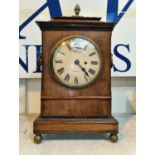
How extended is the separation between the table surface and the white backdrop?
13.1 inches

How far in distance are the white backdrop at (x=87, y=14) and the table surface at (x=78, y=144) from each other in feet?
1.09

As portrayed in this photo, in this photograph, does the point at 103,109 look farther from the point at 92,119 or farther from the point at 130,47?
the point at 130,47

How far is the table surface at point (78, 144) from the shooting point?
2.64 ft

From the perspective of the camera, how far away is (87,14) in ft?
4.06

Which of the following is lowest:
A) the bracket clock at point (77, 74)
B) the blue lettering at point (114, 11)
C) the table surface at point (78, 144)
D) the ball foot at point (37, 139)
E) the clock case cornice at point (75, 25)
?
the table surface at point (78, 144)

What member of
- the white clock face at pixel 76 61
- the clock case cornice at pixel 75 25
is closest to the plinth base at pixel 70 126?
the white clock face at pixel 76 61

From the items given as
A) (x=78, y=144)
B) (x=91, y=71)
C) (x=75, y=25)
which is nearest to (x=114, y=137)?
(x=78, y=144)

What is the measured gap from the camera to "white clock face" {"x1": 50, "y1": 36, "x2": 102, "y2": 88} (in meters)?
0.89

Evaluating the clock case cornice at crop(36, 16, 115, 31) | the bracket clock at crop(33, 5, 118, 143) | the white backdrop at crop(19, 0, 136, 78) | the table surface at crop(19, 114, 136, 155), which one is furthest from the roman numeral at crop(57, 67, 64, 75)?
the white backdrop at crop(19, 0, 136, 78)

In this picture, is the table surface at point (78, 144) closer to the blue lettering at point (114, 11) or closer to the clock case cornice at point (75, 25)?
the clock case cornice at point (75, 25)

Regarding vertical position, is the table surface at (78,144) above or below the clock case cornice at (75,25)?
below

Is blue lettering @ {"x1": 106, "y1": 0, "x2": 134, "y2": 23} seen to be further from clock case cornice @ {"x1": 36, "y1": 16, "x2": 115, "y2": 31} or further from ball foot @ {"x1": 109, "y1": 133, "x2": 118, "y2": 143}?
ball foot @ {"x1": 109, "y1": 133, "x2": 118, "y2": 143}
